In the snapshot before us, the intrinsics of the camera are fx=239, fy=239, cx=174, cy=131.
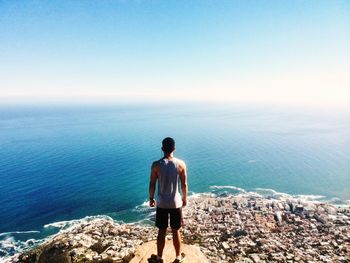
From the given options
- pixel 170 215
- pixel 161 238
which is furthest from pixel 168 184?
pixel 161 238

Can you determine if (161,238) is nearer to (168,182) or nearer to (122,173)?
(168,182)

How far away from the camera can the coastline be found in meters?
19.0

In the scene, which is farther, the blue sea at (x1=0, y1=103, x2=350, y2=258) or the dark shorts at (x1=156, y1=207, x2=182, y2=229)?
the blue sea at (x1=0, y1=103, x2=350, y2=258)

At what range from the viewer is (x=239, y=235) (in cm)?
2866

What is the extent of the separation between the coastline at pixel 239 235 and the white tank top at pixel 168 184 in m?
7.64

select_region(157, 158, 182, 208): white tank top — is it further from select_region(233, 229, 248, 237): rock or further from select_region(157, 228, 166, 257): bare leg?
select_region(233, 229, 248, 237): rock

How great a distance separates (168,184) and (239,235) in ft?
80.5

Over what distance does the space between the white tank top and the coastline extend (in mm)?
7643

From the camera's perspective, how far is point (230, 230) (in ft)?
99.4

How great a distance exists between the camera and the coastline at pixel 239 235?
1898 centimetres

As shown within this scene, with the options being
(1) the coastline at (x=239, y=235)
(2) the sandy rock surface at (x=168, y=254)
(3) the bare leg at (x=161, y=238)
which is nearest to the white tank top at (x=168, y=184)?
(3) the bare leg at (x=161, y=238)

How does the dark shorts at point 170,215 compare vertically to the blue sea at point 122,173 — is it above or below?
above

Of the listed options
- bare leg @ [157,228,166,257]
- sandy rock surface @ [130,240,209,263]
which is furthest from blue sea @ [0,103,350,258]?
bare leg @ [157,228,166,257]

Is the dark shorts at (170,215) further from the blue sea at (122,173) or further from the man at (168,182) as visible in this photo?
the blue sea at (122,173)
